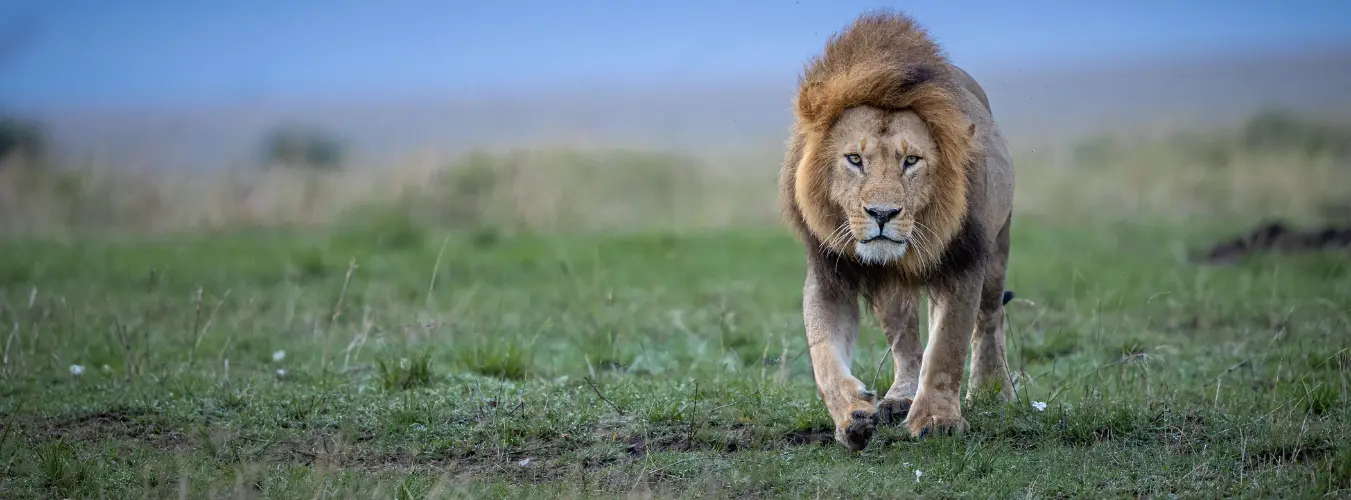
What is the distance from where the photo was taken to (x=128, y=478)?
496 cm

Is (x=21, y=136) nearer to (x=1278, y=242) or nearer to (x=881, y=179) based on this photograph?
(x=1278, y=242)

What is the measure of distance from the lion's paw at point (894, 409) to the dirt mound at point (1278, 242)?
7349 mm

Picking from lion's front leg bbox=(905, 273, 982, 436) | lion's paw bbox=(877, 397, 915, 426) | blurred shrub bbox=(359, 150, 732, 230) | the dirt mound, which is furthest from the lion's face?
blurred shrub bbox=(359, 150, 732, 230)

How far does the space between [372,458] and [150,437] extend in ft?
3.37

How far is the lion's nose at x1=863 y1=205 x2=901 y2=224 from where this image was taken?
5.18m

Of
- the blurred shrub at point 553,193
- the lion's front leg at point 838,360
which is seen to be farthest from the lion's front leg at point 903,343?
the blurred shrub at point 553,193

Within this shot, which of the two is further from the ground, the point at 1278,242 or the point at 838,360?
the point at 838,360

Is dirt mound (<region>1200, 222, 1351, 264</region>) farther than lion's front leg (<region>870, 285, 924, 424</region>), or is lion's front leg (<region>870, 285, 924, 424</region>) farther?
dirt mound (<region>1200, 222, 1351, 264</region>)

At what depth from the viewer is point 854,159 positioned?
534 centimetres

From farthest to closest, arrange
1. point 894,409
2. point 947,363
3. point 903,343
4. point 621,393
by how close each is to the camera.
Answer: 1. point 621,393
2. point 903,343
3. point 894,409
4. point 947,363

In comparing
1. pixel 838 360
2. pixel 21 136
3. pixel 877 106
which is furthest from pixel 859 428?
pixel 21 136

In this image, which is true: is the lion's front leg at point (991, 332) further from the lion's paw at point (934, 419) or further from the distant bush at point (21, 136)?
the distant bush at point (21, 136)

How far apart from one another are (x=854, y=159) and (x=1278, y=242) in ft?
28.0

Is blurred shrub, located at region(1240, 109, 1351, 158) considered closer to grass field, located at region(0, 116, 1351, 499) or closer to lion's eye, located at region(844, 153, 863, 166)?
grass field, located at region(0, 116, 1351, 499)
